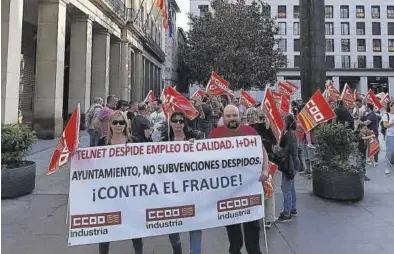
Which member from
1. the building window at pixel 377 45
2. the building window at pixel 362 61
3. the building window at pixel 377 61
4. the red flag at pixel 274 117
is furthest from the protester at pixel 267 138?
the building window at pixel 377 45

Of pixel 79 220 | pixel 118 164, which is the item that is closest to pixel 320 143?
pixel 118 164

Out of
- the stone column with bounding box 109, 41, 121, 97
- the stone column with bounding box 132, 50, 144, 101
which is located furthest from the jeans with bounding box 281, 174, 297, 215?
the stone column with bounding box 132, 50, 144, 101

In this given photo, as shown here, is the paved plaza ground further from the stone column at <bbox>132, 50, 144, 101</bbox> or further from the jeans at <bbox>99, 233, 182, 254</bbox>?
the stone column at <bbox>132, 50, 144, 101</bbox>

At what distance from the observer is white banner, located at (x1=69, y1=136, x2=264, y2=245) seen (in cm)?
366

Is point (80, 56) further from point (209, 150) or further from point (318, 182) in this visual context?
point (209, 150)

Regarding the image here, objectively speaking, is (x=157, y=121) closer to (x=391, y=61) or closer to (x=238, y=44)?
(x=238, y=44)

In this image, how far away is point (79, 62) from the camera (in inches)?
765

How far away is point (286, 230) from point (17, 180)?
191 inches

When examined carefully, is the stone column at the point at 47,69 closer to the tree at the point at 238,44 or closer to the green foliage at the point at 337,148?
the green foliage at the point at 337,148

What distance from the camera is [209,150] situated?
4059 mm

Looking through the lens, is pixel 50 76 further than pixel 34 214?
Yes

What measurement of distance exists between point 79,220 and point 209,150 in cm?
152

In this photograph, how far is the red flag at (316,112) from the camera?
6996 mm

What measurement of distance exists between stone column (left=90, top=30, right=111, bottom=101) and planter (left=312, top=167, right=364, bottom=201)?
1836cm
